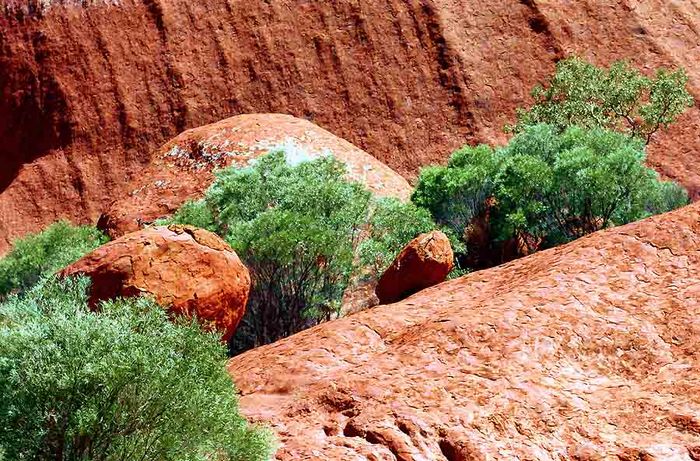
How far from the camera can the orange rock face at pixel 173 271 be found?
14.9 meters

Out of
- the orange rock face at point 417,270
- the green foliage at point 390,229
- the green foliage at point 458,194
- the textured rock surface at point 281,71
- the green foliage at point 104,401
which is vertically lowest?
the textured rock surface at point 281,71

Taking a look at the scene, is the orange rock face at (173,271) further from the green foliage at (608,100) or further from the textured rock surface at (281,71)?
the textured rock surface at (281,71)

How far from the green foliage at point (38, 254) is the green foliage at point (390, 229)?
6.37 meters

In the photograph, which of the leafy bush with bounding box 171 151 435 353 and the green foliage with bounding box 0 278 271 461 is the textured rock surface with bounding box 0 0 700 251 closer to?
the leafy bush with bounding box 171 151 435 353

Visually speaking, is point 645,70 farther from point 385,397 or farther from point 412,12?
point 385,397

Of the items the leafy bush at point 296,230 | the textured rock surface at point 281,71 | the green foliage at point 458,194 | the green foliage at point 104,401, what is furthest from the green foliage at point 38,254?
the green foliage at point 104,401

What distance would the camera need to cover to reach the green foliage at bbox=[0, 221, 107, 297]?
25.1 meters

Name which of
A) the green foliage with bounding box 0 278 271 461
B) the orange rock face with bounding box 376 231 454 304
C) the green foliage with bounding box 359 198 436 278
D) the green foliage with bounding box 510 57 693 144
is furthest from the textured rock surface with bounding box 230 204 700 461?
the green foliage with bounding box 510 57 693 144

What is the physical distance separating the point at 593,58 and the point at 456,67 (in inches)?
192

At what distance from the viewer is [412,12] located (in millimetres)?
39906

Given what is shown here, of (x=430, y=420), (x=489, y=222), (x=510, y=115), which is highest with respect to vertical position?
(x=430, y=420)

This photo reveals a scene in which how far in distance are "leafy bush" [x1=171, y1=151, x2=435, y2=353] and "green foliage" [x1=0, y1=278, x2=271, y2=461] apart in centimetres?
916

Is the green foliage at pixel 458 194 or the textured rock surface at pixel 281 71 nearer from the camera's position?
the green foliage at pixel 458 194

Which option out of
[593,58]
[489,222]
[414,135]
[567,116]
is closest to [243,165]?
[489,222]
